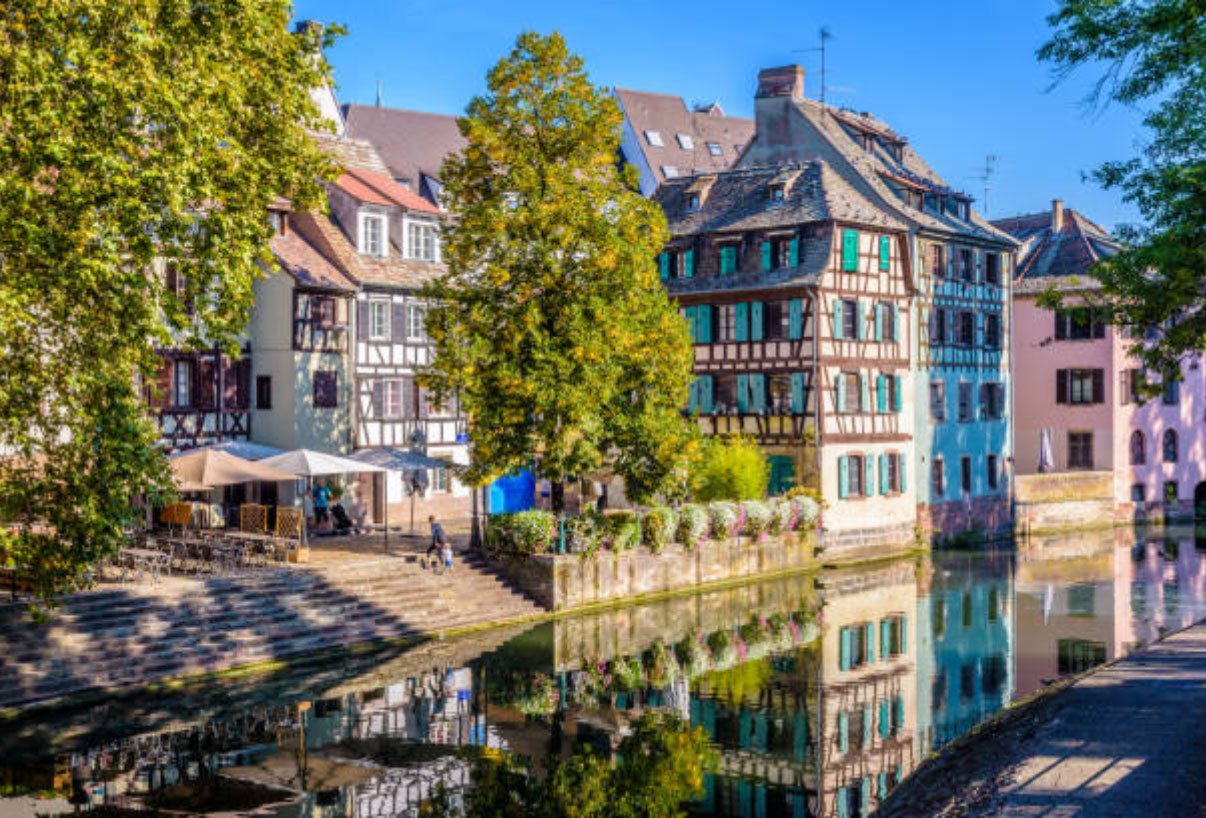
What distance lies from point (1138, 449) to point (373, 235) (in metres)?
36.1

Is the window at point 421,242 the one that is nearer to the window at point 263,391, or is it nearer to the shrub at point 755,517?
the window at point 263,391

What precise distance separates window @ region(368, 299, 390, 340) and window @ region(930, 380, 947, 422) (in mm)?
20928

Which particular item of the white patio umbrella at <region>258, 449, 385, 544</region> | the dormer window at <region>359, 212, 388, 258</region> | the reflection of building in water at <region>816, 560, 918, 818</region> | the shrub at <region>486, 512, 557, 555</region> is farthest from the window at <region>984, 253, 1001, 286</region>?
the white patio umbrella at <region>258, 449, 385, 544</region>

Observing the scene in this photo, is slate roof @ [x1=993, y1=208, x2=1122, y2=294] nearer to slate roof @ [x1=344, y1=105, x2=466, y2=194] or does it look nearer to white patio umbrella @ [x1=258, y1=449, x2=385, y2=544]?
slate roof @ [x1=344, y1=105, x2=466, y2=194]

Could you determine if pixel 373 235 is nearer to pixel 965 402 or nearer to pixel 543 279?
pixel 543 279

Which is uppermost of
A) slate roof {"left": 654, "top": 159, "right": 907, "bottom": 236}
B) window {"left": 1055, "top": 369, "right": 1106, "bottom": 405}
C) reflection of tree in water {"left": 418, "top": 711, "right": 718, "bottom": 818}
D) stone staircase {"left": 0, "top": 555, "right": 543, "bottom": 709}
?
slate roof {"left": 654, "top": 159, "right": 907, "bottom": 236}

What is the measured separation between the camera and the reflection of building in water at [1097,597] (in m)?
30.2

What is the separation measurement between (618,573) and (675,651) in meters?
6.21

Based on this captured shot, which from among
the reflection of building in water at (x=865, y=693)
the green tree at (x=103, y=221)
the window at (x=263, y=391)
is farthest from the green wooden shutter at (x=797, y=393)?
the green tree at (x=103, y=221)

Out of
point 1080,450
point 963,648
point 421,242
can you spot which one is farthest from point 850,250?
point 1080,450

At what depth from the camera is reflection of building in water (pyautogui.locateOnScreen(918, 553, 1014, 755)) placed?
80.9 feet

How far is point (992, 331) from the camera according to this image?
55.8 meters

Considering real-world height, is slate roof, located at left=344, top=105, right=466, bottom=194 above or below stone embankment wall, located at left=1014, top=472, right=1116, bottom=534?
above

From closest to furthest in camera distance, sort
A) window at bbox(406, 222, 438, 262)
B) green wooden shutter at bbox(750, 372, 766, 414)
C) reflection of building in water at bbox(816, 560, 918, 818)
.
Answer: reflection of building in water at bbox(816, 560, 918, 818)
window at bbox(406, 222, 438, 262)
green wooden shutter at bbox(750, 372, 766, 414)
